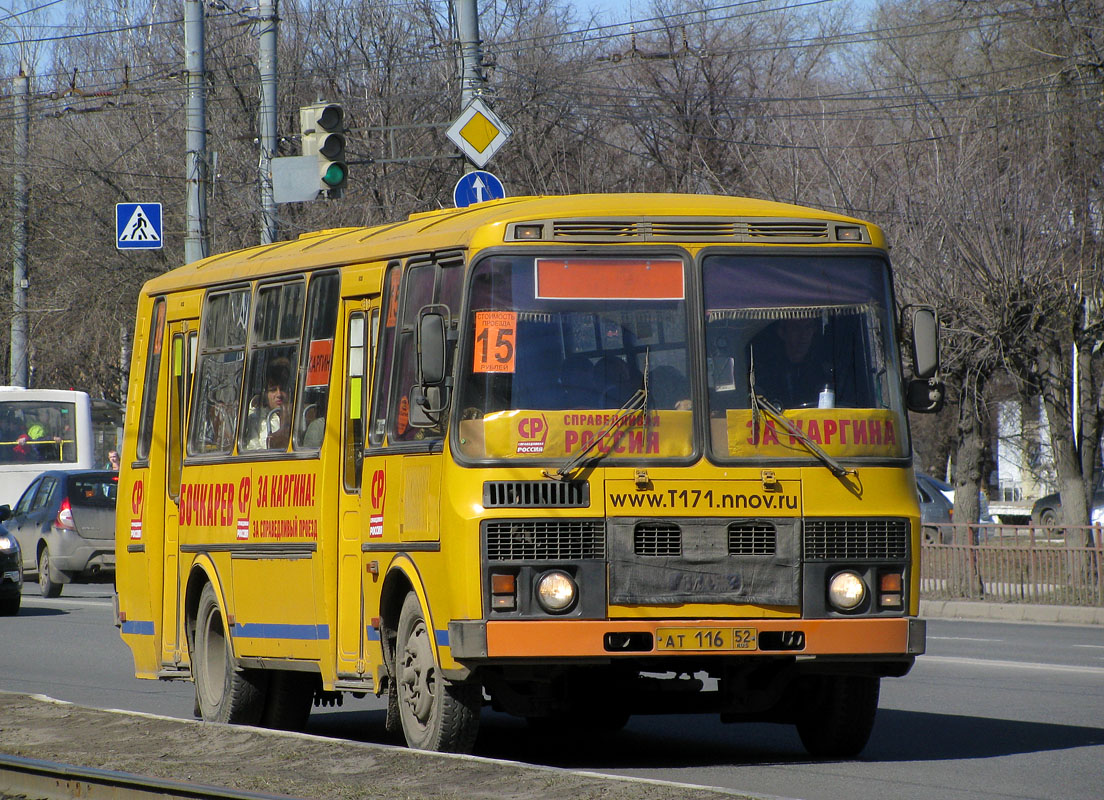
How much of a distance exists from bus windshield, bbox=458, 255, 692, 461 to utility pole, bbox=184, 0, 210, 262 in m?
13.5

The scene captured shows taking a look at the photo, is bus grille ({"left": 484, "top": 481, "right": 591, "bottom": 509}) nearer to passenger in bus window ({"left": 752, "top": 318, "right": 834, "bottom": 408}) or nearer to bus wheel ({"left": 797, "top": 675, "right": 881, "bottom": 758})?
passenger in bus window ({"left": 752, "top": 318, "right": 834, "bottom": 408})

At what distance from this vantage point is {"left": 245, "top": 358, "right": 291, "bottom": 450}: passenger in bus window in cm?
1062

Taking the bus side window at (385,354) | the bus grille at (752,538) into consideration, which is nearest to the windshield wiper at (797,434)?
the bus grille at (752,538)

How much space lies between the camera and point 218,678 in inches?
444

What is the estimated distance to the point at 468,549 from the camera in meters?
8.44

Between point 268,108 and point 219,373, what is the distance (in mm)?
11707

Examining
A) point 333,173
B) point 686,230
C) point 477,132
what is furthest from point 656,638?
point 333,173

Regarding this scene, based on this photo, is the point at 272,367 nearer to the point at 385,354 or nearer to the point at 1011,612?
the point at 385,354

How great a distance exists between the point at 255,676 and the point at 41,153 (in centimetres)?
3312

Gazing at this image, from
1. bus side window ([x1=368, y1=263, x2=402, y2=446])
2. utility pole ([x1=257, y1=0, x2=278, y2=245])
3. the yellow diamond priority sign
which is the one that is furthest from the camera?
utility pole ([x1=257, y1=0, x2=278, y2=245])

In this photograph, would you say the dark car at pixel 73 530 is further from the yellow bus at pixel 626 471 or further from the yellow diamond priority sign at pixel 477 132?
the yellow bus at pixel 626 471

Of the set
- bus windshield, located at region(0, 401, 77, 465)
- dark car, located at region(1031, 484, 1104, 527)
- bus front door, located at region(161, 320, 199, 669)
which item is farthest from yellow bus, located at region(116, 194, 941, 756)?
dark car, located at region(1031, 484, 1104, 527)

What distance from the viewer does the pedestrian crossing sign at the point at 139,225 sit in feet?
77.9

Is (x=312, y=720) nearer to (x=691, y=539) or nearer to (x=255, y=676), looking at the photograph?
(x=255, y=676)
